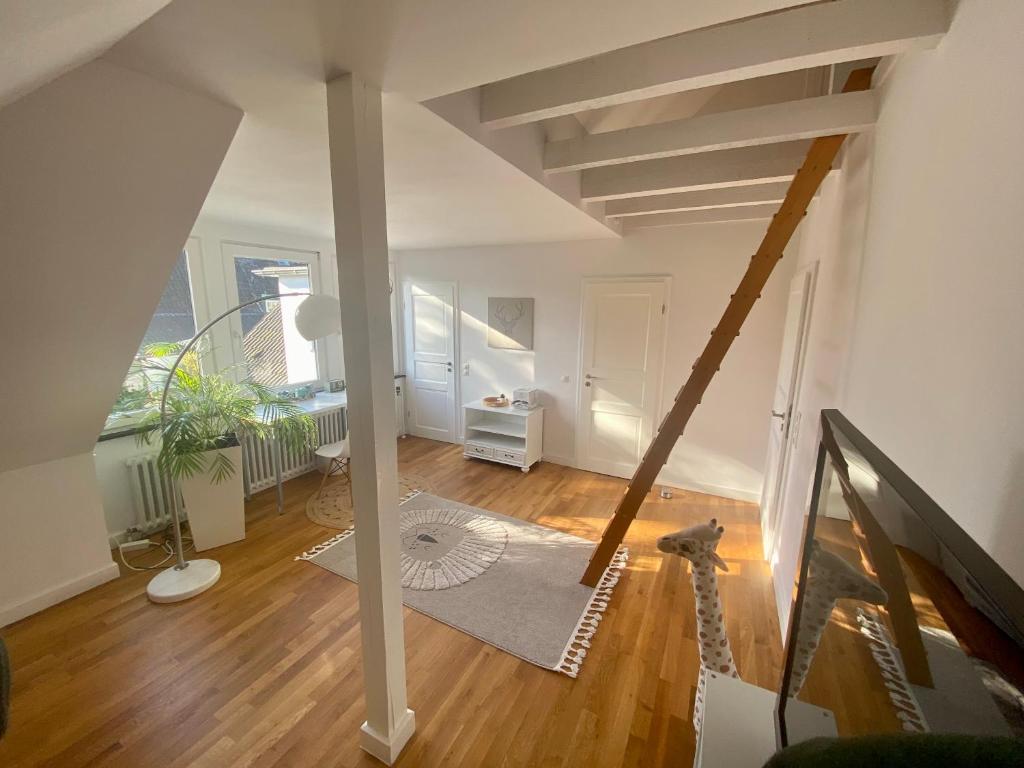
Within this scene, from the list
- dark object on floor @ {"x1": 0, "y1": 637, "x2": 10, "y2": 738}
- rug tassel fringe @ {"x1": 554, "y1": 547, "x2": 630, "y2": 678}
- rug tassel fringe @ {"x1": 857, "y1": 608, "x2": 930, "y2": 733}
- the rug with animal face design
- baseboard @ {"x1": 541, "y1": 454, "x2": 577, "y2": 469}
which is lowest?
rug tassel fringe @ {"x1": 554, "y1": 547, "x2": 630, "y2": 678}

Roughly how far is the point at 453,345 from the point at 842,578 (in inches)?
170

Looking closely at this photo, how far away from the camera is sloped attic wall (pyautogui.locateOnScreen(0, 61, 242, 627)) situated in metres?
1.13

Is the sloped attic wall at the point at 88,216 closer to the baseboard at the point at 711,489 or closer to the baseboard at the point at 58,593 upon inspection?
the baseboard at the point at 58,593

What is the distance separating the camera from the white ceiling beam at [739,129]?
151 cm

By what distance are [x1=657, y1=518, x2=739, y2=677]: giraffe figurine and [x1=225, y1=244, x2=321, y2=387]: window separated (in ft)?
10.5

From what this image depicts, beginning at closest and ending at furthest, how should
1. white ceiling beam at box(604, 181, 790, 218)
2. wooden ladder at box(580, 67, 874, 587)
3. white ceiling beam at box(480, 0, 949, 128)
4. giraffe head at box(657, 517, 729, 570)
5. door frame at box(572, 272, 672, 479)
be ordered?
white ceiling beam at box(480, 0, 949, 128) → giraffe head at box(657, 517, 729, 570) → wooden ladder at box(580, 67, 874, 587) → white ceiling beam at box(604, 181, 790, 218) → door frame at box(572, 272, 672, 479)

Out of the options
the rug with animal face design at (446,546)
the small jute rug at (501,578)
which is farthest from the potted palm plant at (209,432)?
the rug with animal face design at (446,546)

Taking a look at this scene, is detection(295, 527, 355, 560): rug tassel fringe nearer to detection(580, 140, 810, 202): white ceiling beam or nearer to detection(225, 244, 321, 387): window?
detection(225, 244, 321, 387): window

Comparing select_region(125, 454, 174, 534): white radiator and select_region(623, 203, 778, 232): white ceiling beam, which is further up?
select_region(623, 203, 778, 232): white ceiling beam

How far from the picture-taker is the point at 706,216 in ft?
10.5

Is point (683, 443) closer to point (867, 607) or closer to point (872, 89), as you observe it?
point (872, 89)

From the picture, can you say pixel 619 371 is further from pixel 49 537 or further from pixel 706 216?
pixel 49 537

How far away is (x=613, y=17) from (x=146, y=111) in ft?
4.43

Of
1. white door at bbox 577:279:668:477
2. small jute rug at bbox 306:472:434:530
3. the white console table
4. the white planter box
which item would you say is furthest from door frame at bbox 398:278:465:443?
the white planter box
